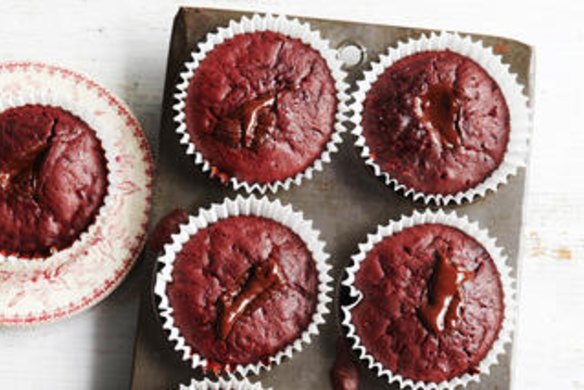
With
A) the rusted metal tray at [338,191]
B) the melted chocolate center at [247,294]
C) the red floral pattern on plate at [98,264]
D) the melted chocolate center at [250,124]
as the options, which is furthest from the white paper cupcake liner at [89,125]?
the melted chocolate center at [247,294]

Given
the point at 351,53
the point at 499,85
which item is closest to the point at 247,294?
the point at 351,53

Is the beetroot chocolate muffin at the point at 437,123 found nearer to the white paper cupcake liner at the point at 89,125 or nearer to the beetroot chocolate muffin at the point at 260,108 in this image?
the beetroot chocolate muffin at the point at 260,108

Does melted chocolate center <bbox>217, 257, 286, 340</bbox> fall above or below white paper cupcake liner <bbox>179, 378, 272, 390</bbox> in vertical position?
above

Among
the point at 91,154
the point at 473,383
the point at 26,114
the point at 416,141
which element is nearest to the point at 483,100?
the point at 416,141

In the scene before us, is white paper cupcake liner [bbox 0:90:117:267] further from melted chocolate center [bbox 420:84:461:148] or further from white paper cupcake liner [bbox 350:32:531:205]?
melted chocolate center [bbox 420:84:461:148]

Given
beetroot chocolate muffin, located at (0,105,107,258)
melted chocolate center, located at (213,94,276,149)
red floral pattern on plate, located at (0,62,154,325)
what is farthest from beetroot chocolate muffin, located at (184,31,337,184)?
beetroot chocolate muffin, located at (0,105,107,258)

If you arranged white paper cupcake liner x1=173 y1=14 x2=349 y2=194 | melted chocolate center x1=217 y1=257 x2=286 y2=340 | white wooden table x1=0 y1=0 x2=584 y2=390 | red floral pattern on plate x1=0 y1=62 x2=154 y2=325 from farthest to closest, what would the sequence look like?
white wooden table x1=0 y1=0 x2=584 y2=390 < red floral pattern on plate x1=0 y1=62 x2=154 y2=325 < white paper cupcake liner x1=173 y1=14 x2=349 y2=194 < melted chocolate center x1=217 y1=257 x2=286 y2=340

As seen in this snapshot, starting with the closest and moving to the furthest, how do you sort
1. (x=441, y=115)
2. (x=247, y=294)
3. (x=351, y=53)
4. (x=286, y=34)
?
(x=247, y=294), (x=441, y=115), (x=286, y=34), (x=351, y=53)

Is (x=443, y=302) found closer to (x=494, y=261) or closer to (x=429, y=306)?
(x=429, y=306)
